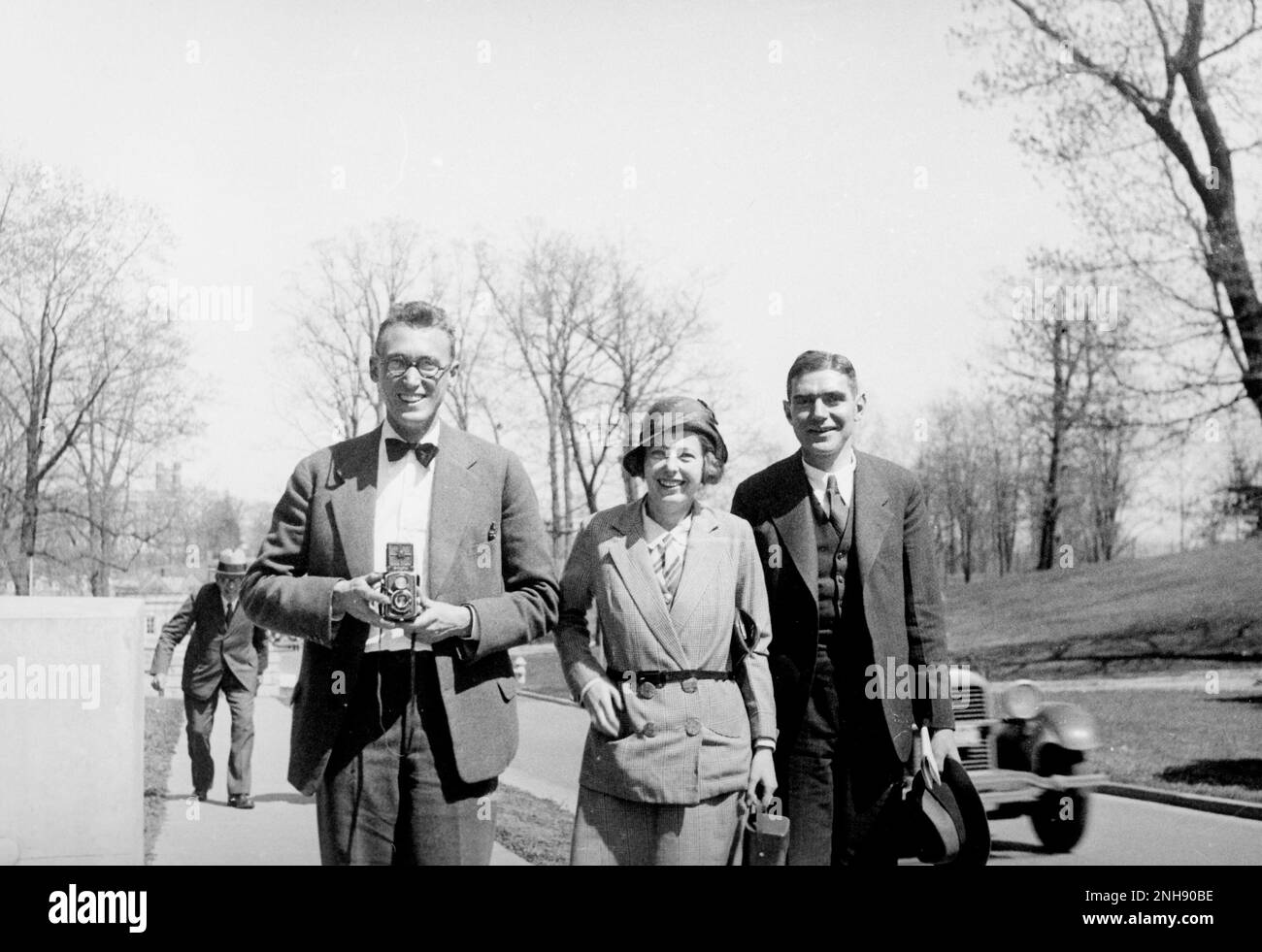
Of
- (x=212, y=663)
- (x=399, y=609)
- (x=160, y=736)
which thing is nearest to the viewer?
Result: (x=399, y=609)

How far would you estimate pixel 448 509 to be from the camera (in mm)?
2830

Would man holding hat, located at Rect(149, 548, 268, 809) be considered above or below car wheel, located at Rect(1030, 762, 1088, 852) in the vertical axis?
above

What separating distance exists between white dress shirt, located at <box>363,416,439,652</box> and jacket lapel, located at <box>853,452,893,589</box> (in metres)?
1.08

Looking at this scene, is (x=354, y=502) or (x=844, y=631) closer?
(x=354, y=502)

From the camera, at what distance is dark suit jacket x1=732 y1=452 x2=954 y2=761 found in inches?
118

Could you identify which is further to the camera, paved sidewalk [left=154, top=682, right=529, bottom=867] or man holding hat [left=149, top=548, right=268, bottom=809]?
man holding hat [left=149, top=548, right=268, bottom=809]

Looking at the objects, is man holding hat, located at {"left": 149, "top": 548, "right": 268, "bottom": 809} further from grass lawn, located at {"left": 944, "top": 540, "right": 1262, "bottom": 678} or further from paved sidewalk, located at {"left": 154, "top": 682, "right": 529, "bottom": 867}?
grass lawn, located at {"left": 944, "top": 540, "right": 1262, "bottom": 678}

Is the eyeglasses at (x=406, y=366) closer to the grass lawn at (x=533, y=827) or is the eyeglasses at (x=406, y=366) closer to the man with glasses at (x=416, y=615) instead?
the man with glasses at (x=416, y=615)

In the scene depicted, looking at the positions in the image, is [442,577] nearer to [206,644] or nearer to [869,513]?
[869,513]

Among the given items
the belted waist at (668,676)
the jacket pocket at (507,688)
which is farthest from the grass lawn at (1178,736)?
the jacket pocket at (507,688)

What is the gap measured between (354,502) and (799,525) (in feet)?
3.66

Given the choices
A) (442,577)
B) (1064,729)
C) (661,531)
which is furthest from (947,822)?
(1064,729)

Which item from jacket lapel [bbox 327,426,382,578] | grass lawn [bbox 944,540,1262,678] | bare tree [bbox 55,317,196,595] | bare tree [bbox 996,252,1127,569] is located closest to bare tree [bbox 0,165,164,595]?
bare tree [bbox 55,317,196,595]
